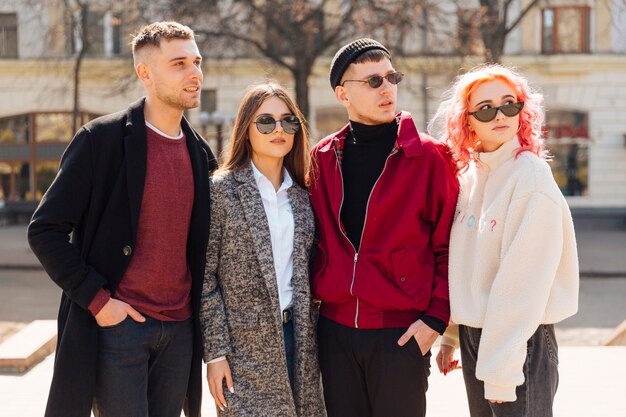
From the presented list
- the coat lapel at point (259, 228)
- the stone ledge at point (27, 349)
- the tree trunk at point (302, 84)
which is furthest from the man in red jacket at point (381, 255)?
the tree trunk at point (302, 84)

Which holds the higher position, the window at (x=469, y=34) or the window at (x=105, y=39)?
the window at (x=105, y=39)

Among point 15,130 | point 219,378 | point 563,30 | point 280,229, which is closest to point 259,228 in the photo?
point 280,229

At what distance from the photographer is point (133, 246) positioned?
3678 millimetres

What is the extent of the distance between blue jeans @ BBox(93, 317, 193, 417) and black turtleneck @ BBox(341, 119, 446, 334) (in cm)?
95

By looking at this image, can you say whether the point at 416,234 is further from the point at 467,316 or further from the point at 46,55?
the point at 46,55

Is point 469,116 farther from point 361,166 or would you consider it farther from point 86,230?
point 86,230

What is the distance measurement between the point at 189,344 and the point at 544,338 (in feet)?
5.45

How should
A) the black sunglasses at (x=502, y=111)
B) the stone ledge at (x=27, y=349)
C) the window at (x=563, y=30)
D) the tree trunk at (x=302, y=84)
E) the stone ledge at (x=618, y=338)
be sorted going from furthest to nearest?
the window at (x=563, y=30) → the tree trunk at (x=302, y=84) → the stone ledge at (x=618, y=338) → the stone ledge at (x=27, y=349) → the black sunglasses at (x=502, y=111)

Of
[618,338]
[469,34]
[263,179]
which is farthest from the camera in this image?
[469,34]

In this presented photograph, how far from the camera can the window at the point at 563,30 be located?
28.0 m

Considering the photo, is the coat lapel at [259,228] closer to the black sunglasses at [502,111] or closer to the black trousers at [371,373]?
the black trousers at [371,373]

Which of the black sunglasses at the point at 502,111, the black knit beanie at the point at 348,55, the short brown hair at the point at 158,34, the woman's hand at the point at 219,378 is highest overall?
the short brown hair at the point at 158,34

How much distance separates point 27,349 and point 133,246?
4.35 m

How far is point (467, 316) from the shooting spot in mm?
3551
